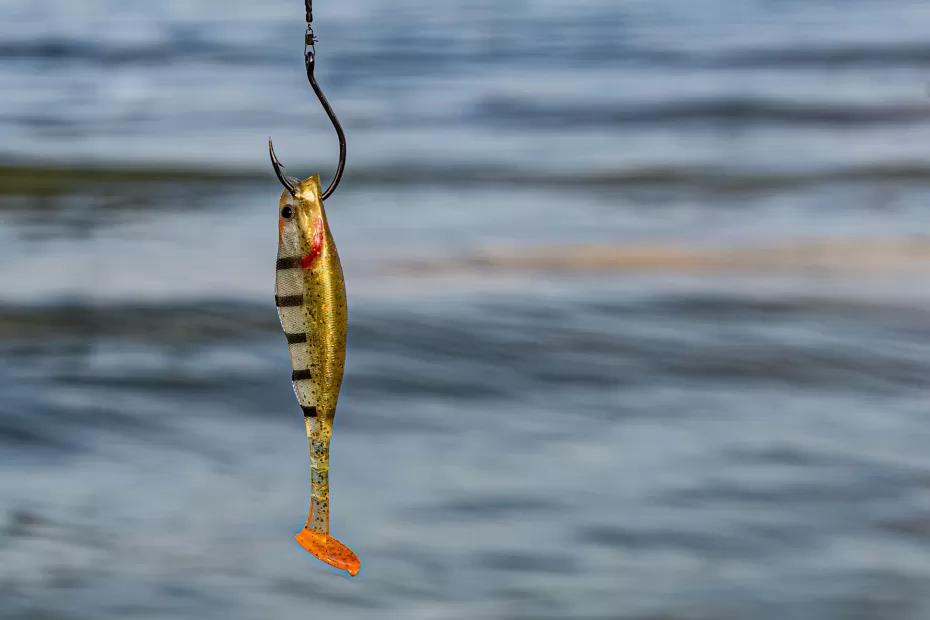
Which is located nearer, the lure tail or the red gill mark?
the red gill mark

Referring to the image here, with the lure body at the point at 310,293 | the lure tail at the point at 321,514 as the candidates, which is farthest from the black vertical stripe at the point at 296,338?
the lure tail at the point at 321,514

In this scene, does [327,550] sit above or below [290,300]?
below

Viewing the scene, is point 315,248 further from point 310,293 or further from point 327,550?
point 327,550

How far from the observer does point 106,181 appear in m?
7.29

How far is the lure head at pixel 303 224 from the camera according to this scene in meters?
2.02

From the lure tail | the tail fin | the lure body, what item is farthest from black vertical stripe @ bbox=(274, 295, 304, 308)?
the tail fin

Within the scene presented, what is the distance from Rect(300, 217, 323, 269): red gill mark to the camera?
2020 millimetres

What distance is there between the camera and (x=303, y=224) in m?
2.01

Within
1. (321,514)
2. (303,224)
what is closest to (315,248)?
(303,224)

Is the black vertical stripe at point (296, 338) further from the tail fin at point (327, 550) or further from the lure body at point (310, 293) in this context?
the tail fin at point (327, 550)

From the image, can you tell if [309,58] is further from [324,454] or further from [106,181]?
[106,181]

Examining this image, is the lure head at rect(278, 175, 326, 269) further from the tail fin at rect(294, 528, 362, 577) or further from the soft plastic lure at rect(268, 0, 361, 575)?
the tail fin at rect(294, 528, 362, 577)

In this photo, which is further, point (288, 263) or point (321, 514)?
point (321, 514)

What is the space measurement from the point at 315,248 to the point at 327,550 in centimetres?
43
